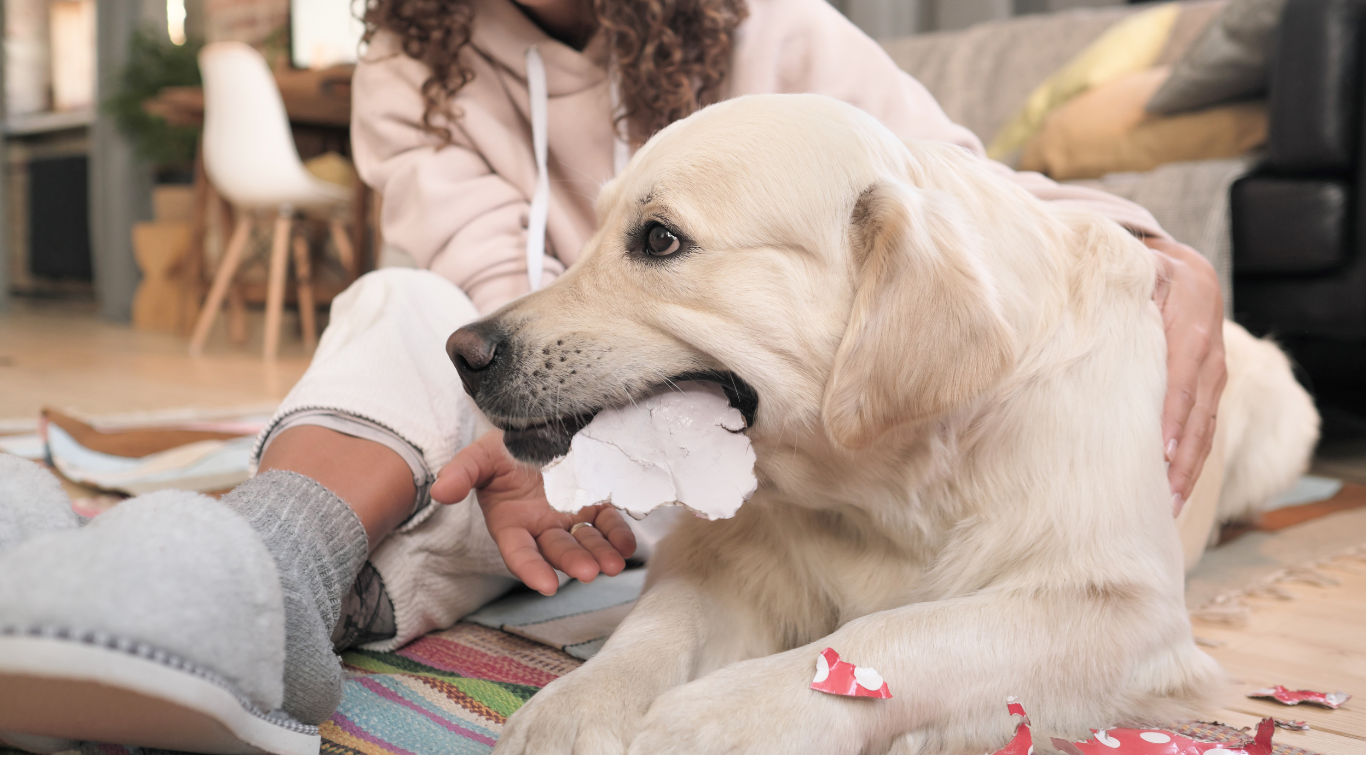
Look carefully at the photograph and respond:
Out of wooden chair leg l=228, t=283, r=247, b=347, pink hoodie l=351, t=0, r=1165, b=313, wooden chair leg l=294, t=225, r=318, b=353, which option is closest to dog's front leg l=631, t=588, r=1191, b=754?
pink hoodie l=351, t=0, r=1165, b=313

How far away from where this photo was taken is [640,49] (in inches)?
62.4

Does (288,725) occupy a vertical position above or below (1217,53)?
below

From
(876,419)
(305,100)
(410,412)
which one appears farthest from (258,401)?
(876,419)

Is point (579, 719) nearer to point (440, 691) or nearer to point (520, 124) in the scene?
point (440, 691)

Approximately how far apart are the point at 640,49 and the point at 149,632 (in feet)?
3.99

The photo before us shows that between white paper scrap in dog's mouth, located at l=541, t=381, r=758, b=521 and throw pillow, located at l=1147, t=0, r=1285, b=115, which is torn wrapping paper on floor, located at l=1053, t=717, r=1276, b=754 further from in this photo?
throw pillow, located at l=1147, t=0, r=1285, b=115

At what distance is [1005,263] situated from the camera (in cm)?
94

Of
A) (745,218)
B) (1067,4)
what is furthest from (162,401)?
(1067,4)

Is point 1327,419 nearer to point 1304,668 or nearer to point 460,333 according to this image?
point 1304,668

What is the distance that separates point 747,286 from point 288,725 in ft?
1.76

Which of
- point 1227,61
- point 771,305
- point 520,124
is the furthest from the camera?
point 1227,61

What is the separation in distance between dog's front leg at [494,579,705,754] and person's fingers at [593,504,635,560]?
67 mm

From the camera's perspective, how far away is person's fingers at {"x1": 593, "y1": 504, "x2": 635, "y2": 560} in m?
1.09

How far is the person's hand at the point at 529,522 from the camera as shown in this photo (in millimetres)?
1004
